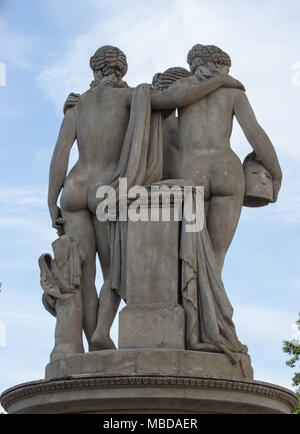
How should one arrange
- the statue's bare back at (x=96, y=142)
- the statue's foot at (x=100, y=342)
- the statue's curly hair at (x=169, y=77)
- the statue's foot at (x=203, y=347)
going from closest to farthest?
the statue's foot at (x=203, y=347) < the statue's foot at (x=100, y=342) < the statue's bare back at (x=96, y=142) < the statue's curly hair at (x=169, y=77)

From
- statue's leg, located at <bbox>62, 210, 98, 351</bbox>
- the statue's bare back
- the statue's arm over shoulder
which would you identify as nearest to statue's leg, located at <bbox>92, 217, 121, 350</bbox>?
statue's leg, located at <bbox>62, 210, 98, 351</bbox>

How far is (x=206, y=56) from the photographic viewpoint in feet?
40.9

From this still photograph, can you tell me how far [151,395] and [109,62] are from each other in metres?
4.87

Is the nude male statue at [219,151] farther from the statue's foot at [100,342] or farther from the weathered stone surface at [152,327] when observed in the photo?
the statue's foot at [100,342]

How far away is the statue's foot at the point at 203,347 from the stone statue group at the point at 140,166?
61 centimetres

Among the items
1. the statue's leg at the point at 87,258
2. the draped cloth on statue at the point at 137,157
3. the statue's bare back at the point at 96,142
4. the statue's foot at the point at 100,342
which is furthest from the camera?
the statue's bare back at the point at 96,142

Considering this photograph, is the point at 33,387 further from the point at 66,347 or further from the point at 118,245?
the point at 118,245

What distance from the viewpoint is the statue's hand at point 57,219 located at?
1230 centimetres

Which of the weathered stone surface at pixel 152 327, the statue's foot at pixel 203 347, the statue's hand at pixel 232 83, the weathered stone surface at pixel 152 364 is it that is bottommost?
the weathered stone surface at pixel 152 364

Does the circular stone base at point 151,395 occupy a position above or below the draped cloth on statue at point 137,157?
below

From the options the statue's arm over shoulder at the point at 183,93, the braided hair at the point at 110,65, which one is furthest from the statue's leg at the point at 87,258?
the braided hair at the point at 110,65

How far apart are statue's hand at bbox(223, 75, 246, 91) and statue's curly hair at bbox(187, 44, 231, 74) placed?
1.15 feet

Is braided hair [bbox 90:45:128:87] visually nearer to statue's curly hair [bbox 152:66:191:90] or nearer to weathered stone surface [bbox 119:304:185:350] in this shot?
statue's curly hair [bbox 152:66:191:90]
